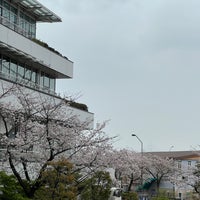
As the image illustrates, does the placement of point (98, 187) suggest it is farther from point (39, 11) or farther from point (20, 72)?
point (39, 11)

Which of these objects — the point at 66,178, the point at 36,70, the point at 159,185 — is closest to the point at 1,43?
the point at 36,70

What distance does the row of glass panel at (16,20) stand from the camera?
29406 mm

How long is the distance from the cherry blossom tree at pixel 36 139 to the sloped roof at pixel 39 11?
11.8m

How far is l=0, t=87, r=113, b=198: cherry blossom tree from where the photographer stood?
19.1 metres

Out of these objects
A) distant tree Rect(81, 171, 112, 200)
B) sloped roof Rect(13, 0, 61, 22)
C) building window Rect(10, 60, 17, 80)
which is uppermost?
sloped roof Rect(13, 0, 61, 22)

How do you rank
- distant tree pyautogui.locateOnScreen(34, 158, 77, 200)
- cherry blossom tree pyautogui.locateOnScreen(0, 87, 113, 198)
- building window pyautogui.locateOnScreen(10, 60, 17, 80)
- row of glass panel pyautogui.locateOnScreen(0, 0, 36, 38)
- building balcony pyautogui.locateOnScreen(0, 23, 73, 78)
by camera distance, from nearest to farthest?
distant tree pyautogui.locateOnScreen(34, 158, 77, 200) → cherry blossom tree pyautogui.locateOnScreen(0, 87, 113, 198) → building balcony pyautogui.locateOnScreen(0, 23, 73, 78) → building window pyautogui.locateOnScreen(10, 60, 17, 80) → row of glass panel pyautogui.locateOnScreen(0, 0, 36, 38)

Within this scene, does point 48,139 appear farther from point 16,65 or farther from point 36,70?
point 36,70

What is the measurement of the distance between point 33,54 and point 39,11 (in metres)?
4.67

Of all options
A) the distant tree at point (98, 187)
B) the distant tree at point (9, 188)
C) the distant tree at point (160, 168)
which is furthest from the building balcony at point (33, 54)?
the distant tree at point (160, 168)

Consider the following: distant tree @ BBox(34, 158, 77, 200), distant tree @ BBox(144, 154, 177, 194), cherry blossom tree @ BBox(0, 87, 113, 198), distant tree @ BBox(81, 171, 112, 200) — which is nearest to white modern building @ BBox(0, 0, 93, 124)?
distant tree @ BBox(81, 171, 112, 200)

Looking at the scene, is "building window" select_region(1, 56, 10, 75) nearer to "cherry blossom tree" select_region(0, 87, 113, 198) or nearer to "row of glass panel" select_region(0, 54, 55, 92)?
"row of glass panel" select_region(0, 54, 55, 92)

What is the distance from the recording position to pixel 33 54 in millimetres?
29719

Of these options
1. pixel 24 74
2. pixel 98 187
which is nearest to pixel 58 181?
pixel 98 187

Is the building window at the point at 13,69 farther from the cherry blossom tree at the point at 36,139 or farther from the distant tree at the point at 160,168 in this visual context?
the distant tree at the point at 160,168
